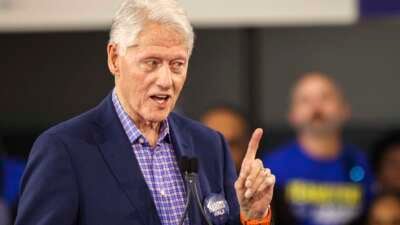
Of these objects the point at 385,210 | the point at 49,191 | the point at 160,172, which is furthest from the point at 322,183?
the point at 49,191

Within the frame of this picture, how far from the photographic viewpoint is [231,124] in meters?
5.39

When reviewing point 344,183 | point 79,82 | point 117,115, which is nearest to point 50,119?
point 79,82

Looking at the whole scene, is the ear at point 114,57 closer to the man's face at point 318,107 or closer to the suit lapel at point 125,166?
the suit lapel at point 125,166

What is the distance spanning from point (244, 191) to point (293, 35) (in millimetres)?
3286

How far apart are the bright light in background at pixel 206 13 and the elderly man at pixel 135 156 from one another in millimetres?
2911

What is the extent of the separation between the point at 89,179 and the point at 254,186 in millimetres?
414

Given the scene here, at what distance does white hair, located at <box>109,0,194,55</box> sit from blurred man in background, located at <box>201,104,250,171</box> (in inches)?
112

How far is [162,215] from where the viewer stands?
2.49 m

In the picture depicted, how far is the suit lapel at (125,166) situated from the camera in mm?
2441

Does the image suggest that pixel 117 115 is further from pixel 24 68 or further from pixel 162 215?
pixel 24 68

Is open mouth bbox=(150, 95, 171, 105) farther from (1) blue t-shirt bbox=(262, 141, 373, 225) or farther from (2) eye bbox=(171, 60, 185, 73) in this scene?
(1) blue t-shirt bbox=(262, 141, 373, 225)

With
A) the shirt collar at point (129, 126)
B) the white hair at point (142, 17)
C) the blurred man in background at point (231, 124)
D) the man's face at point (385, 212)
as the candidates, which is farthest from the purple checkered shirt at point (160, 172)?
the blurred man in background at point (231, 124)

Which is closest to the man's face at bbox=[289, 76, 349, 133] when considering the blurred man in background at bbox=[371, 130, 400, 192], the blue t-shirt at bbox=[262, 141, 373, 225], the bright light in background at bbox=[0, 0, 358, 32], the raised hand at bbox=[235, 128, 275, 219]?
the blue t-shirt at bbox=[262, 141, 373, 225]

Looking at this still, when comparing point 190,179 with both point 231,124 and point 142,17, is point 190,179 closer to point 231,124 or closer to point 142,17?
point 142,17
